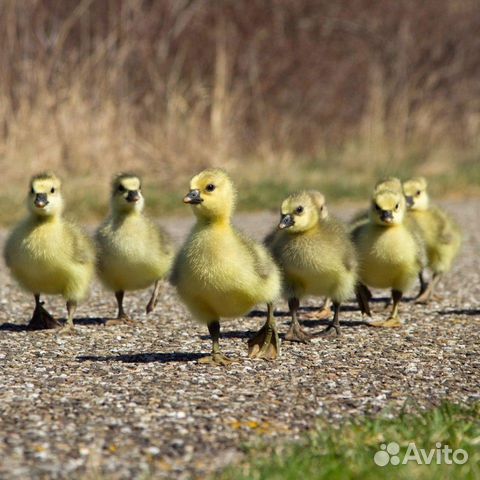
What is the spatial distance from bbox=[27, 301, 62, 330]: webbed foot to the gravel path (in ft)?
0.32

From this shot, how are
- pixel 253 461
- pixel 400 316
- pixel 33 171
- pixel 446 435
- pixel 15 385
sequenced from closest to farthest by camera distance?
1. pixel 253 461
2. pixel 446 435
3. pixel 15 385
4. pixel 400 316
5. pixel 33 171

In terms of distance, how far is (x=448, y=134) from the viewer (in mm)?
19719

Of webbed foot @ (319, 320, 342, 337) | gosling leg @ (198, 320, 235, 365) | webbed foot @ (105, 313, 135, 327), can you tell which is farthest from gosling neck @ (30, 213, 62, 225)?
webbed foot @ (319, 320, 342, 337)

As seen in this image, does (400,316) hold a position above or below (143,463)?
above

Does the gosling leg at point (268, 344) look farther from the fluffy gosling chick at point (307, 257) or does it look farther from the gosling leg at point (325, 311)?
the gosling leg at point (325, 311)

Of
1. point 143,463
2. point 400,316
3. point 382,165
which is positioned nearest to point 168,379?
point 143,463

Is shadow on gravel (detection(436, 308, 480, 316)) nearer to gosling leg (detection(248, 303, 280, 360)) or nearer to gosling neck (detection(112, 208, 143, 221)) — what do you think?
gosling leg (detection(248, 303, 280, 360))

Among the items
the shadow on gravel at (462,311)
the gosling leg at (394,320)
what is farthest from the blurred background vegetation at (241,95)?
the gosling leg at (394,320)

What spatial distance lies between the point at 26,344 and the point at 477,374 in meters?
2.78

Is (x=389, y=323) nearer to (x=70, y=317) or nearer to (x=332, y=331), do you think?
(x=332, y=331)

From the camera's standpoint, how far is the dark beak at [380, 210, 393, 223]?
740 centimetres

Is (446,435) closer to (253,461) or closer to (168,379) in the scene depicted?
(253,461)

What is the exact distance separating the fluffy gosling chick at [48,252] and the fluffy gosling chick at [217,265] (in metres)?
1.33

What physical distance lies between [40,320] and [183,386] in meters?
2.14
